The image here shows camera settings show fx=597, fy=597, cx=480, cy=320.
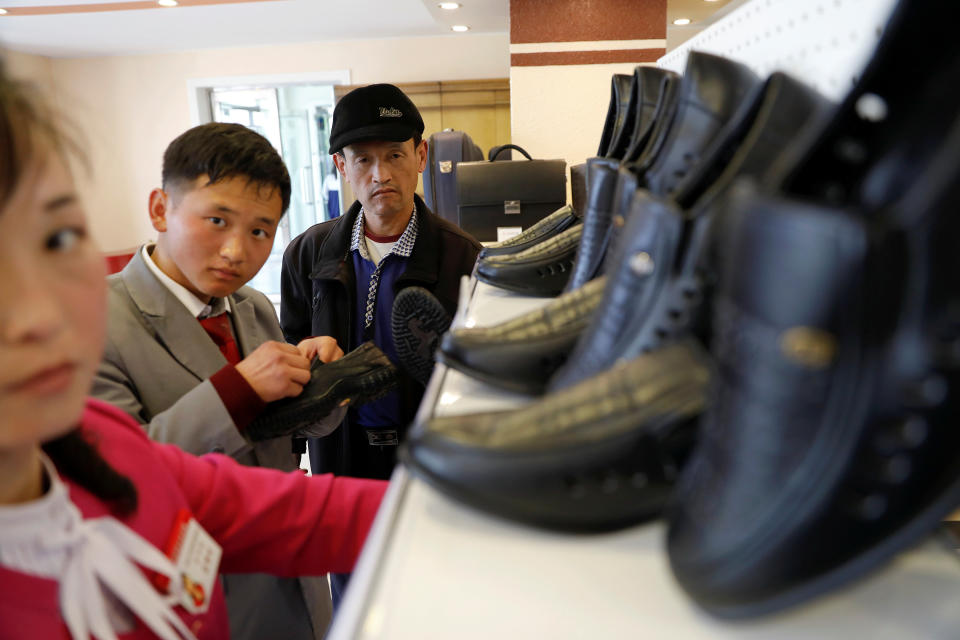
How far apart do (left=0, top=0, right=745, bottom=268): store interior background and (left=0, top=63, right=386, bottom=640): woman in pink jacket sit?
120 inches

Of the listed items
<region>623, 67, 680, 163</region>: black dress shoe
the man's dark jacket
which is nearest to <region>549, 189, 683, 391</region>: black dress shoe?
<region>623, 67, 680, 163</region>: black dress shoe

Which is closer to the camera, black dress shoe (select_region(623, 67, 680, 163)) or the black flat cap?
black dress shoe (select_region(623, 67, 680, 163))

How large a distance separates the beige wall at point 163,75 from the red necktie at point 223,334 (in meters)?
5.14

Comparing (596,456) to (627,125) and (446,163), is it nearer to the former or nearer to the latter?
(627,125)

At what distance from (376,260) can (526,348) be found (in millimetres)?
1169

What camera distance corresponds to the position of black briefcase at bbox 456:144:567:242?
1802 mm

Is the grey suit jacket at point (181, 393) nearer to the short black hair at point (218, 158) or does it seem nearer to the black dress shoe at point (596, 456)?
the short black hair at point (218, 158)

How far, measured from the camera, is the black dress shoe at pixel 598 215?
1.76 ft

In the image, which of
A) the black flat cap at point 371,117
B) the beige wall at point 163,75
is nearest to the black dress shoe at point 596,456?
the black flat cap at point 371,117

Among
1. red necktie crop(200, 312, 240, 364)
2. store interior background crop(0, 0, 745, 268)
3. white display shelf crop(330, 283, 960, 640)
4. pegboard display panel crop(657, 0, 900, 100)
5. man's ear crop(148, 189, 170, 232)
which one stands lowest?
red necktie crop(200, 312, 240, 364)

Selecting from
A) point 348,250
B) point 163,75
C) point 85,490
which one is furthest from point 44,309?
point 163,75

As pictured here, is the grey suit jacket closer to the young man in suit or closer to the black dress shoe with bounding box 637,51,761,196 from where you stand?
the young man in suit

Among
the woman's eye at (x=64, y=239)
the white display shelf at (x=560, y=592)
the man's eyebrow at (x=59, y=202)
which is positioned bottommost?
the white display shelf at (x=560, y=592)

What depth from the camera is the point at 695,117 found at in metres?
0.45
